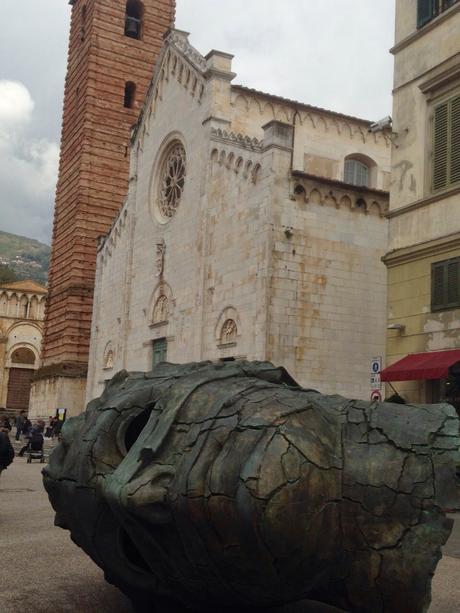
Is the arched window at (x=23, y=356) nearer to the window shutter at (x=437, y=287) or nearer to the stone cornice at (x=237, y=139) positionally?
the stone cornice at (x=237, y=139)

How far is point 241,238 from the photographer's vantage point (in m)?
23.3

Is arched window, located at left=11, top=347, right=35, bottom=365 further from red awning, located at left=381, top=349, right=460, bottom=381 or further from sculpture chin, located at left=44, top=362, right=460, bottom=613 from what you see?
sculpture chin, located at left=44, top=362, right=460, bottom=613

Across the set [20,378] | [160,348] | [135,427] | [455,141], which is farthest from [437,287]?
[20,378]

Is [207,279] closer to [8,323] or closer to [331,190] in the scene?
[331,190]

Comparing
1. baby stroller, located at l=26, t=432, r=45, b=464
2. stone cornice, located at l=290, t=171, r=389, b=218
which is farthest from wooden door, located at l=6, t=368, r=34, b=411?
stone cornice, located at l=290, t=171, r=389, b=218

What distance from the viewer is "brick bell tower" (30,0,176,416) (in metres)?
40.1

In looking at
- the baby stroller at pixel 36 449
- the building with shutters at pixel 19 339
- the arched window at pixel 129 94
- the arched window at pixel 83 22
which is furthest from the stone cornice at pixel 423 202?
the building with shutters at pixel 19 339

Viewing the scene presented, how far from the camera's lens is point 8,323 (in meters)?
66.8

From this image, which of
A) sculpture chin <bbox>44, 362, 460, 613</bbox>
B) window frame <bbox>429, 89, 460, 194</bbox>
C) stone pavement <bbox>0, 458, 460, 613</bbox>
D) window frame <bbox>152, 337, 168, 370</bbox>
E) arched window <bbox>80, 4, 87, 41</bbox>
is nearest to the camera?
sculpture chin <bbox>44, 362, 460, 613</bbox>

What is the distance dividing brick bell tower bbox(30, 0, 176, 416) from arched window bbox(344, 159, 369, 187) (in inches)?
580

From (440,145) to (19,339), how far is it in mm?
55943

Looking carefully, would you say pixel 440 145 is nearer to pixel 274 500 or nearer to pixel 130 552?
pixel 130 552

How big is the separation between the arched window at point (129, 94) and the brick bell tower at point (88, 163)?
6cm

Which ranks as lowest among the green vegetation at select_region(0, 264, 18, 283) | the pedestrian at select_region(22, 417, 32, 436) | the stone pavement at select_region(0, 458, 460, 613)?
the stone pavement at select_region(0, 458, 460, 613)
